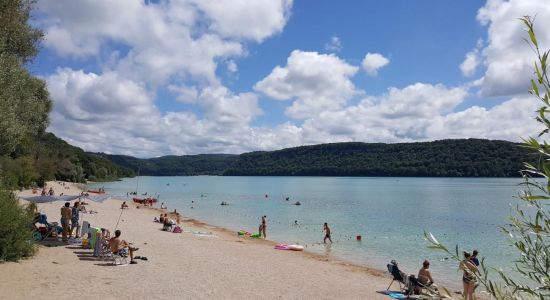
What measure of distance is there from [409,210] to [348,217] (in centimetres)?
1205

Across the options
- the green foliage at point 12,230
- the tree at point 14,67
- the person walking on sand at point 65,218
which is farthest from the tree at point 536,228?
the person walking on sand at point 65,218

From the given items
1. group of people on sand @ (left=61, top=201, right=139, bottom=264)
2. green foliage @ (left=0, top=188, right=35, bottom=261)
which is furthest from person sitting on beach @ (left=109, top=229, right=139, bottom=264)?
green foliage @ (left=0, top=188, right=35, bottom=261)

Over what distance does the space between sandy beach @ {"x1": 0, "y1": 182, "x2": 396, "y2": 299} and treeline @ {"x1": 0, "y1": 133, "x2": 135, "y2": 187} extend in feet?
11.8

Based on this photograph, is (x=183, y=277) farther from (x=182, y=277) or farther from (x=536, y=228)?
(x=536, y=228)

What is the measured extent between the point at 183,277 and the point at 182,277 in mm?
31

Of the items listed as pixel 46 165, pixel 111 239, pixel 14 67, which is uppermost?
pixel 14 67

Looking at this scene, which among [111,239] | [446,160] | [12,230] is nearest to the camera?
[12,230]

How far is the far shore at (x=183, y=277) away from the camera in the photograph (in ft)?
33.4

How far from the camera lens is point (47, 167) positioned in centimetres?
6341

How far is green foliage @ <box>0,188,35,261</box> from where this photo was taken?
11203 mm

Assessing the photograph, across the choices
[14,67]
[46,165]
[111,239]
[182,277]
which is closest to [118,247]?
[111,239]

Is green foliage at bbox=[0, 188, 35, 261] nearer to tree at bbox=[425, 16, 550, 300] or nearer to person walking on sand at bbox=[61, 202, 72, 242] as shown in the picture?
person walking on sand at bbox=[61, 202, 72, 242]

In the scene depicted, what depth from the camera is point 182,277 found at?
492 inches

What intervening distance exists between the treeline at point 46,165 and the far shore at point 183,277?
12.7ft
